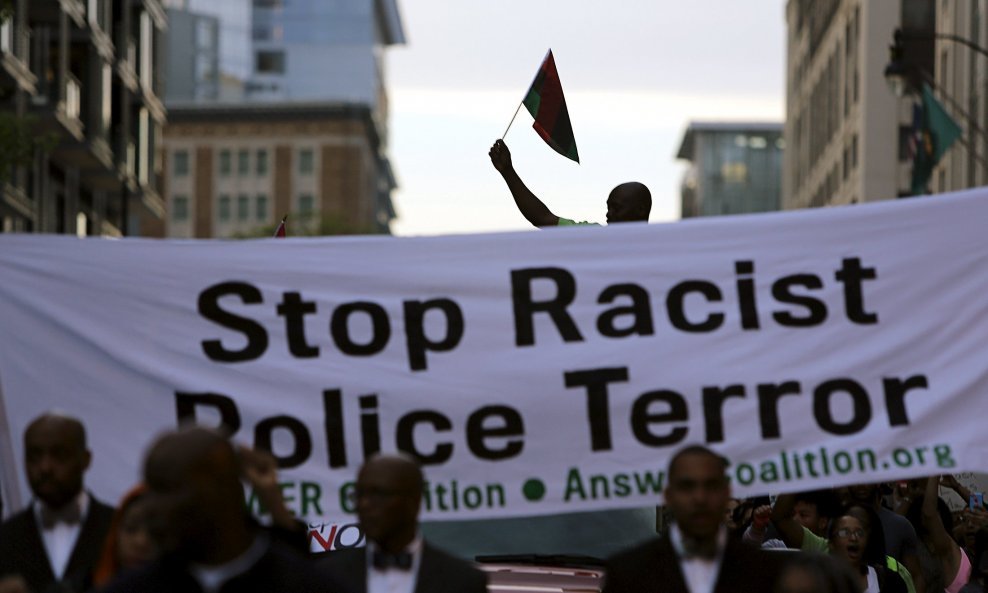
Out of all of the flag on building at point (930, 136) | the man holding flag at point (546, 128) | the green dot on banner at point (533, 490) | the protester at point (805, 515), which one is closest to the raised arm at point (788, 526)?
the protester at point (805, 515)

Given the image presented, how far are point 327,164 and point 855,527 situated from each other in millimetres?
113049

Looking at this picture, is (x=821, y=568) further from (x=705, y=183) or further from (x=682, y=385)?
(x=705, y=183)

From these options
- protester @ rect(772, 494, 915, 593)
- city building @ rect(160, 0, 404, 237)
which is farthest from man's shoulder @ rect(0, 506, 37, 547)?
city building @ rect(160, 0, 404, 237)

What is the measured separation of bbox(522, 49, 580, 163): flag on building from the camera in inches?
427

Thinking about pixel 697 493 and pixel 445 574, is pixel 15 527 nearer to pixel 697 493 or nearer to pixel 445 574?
pixel 445 574

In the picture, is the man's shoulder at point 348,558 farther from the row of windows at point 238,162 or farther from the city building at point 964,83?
the row of windows at point 238,162

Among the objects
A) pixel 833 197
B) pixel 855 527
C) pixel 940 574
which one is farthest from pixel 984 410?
pixel 833 197

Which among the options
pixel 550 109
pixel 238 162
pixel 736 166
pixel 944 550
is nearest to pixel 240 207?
pixel 238 162

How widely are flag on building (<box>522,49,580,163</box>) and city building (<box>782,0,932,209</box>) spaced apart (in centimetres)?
5630

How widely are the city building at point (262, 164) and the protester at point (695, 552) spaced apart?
4452 inches

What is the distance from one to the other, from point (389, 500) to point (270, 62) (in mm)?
151058

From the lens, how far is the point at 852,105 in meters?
73.2

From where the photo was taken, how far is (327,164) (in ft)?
403

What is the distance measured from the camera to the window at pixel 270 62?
15425 cm
